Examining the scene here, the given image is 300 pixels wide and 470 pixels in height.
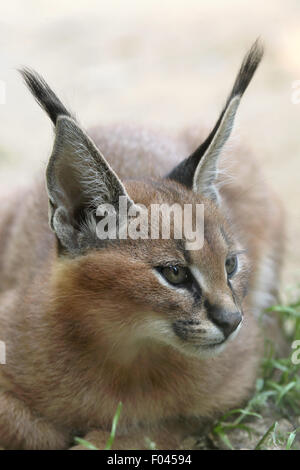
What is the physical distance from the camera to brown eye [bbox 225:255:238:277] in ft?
13.9

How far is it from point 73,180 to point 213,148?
818mm

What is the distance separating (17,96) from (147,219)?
727 centimetres

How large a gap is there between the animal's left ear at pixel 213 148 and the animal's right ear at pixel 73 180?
1.72 feet

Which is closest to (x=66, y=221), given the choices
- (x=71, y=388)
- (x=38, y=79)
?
(x=38, y=79)

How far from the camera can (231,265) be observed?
427 centimetres

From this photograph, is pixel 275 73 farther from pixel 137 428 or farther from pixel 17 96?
pixel 137 428

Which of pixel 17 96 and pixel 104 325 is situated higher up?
pixel 17 96

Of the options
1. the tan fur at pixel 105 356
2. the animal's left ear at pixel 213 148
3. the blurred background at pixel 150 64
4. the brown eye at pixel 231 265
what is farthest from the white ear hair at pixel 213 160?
the blurred background at pixel 150 64

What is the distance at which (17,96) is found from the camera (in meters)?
11.0

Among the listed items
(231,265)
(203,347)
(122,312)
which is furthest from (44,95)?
(203,347)

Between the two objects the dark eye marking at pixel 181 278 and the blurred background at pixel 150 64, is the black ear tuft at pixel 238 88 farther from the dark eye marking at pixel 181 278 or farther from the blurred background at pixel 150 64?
the blurred background at pixel 150 64

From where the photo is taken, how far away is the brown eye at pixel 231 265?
423cm

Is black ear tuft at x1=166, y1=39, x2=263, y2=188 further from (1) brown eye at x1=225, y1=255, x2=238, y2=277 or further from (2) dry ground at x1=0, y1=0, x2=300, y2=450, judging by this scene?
(2) dry ground at x1=0, y1=0, x2=300, y2=450
